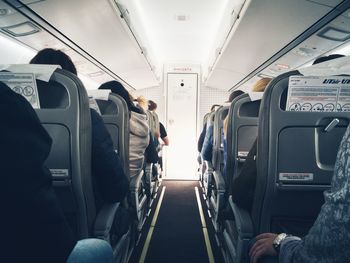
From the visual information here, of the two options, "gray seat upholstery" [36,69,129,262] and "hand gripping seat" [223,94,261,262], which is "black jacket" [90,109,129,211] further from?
"hand gripping seat" [223,94,261,262]

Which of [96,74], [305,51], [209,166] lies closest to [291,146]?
[305,51]

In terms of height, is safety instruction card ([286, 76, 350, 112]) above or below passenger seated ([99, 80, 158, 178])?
above

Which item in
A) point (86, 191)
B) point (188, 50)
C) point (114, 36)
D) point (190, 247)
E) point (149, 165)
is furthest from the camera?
point (188, 50)

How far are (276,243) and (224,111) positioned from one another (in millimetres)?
2287

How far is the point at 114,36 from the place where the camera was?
351cm

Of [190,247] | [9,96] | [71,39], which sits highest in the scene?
[71,39]

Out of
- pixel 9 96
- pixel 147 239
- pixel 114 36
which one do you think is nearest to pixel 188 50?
pixel 114 36

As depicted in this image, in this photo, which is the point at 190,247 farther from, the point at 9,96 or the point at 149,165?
the point at 9,96

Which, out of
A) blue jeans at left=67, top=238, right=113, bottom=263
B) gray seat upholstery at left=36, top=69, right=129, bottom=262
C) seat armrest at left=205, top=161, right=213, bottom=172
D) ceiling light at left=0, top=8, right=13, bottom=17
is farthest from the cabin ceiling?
blue jeans at left=67, top=238, right=113, bottom=263

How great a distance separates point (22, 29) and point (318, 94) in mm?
2804

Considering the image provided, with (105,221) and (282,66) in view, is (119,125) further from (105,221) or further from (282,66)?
(282,66)

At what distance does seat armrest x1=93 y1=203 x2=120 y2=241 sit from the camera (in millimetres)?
1527

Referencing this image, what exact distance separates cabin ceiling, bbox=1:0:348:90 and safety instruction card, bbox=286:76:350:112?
134 centimetres

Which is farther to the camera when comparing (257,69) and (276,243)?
(257,69)
